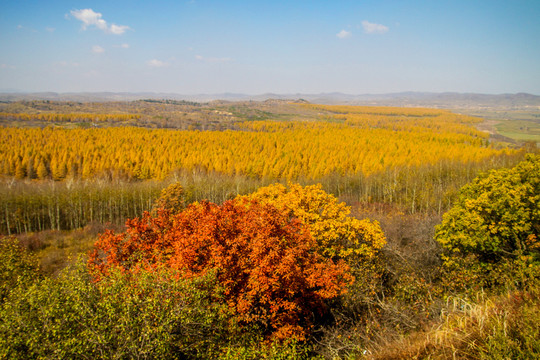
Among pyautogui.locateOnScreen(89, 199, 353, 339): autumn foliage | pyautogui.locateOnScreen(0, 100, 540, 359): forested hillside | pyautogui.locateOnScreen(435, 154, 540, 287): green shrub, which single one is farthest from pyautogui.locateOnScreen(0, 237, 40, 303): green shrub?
pyautogui.locateOnScreen(435, 154, 540, 287): green shrub

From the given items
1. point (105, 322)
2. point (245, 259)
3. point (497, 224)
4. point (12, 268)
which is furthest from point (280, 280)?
point (497, 224)

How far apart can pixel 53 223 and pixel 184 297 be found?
52860 millimetres

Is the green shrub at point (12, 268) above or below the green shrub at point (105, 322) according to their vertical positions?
below

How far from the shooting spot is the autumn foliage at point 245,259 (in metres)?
12.7

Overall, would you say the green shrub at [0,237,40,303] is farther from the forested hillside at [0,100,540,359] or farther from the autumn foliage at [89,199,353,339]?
the autumn foliage at [89,199,353,339]

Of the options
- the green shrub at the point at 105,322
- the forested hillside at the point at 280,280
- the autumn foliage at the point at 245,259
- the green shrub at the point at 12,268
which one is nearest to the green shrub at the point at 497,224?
the forested hillside at the point at 280,280

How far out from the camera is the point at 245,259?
13.5 metres

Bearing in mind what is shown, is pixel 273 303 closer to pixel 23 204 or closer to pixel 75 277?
pixel 75 277

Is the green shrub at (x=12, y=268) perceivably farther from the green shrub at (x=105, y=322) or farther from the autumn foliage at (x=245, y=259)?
the green shrub at (x=105, y=322)

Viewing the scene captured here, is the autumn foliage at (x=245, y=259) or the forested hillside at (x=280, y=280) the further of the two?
the autumn foliage at (x=245, y=259)

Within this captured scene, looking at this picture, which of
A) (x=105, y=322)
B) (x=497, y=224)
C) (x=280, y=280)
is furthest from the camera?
(x=497, y=224)

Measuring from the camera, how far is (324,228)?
19531 mm

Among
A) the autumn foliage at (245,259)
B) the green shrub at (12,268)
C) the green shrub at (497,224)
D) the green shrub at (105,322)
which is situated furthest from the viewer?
the green shrub at (497,224)

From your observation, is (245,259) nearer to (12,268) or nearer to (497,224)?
(12,268)
